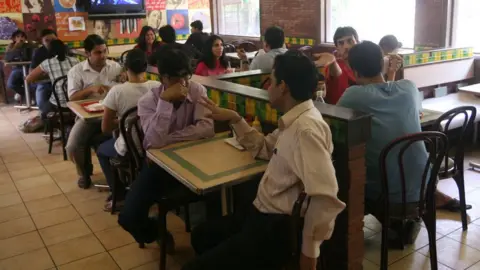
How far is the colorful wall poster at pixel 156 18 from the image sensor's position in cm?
888

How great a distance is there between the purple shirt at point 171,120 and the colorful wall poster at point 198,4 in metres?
7.03

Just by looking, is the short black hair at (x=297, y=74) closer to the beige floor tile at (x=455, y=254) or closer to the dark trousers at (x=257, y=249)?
the dark trousers at (x=257, y=249)

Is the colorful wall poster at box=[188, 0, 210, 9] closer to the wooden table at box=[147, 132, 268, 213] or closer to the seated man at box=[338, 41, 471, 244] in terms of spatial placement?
the wooden table at box=[147, 132, 268, 213]

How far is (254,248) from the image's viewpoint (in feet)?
5.98

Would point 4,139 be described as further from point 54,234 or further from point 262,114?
point 262,114

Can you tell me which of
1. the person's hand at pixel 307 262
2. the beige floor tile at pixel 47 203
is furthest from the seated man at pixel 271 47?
the person's hand at pixel 307 262

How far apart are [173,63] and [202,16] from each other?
733 centimetres

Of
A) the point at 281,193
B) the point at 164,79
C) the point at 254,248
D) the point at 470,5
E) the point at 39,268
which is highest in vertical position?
the point at 470,5

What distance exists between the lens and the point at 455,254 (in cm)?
272

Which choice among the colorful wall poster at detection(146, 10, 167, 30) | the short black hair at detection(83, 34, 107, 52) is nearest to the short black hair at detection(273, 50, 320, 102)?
the short black hair at detection(83, 34, 107, 52)

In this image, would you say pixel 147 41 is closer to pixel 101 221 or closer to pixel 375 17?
pixel 375 17

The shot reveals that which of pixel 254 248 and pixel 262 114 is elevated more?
pixel 262 114

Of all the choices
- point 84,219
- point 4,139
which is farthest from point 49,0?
point 84,219

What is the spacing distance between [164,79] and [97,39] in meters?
1.77
